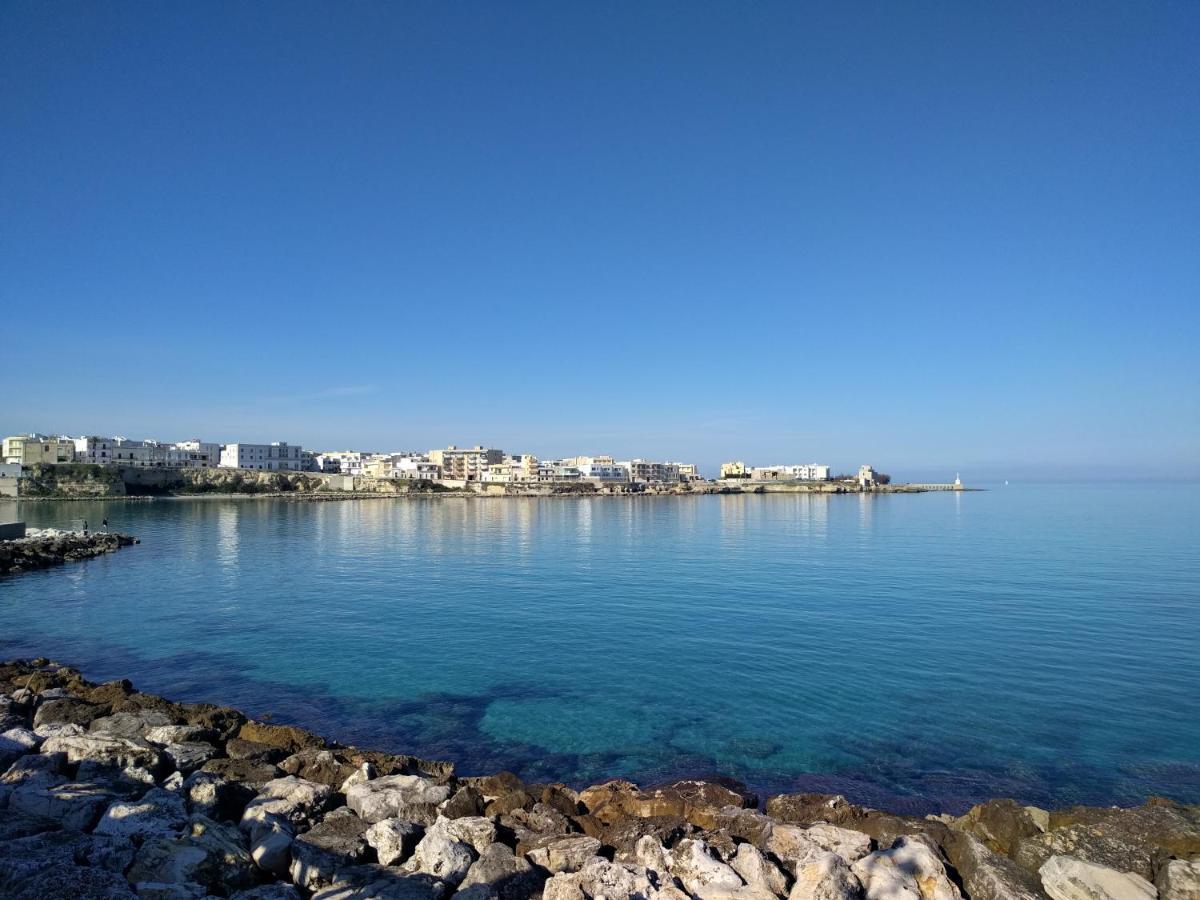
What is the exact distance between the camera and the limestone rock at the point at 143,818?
6727 mm

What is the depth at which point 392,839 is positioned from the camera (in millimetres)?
7047

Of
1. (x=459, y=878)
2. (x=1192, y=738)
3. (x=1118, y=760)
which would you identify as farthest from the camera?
(x=1192, y=738)

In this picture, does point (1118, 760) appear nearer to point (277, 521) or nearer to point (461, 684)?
point (461, 684)

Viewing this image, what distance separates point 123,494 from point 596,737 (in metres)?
112

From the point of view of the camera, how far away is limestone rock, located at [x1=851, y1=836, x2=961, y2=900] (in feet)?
20.2

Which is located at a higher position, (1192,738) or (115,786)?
(115,786)

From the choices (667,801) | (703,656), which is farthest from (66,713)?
(703,656)

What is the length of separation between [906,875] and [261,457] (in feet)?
475

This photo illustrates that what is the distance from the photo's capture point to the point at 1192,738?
38.2ft

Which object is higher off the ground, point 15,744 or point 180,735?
point 15,744

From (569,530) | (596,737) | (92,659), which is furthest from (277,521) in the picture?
(596,737)

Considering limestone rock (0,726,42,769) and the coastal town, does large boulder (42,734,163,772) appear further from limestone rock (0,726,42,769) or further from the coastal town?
the coastal town

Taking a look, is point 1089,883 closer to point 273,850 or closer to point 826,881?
point 826,881

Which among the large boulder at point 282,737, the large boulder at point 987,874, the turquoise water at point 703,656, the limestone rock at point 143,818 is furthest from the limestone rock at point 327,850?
the large boulder at point 987,874
